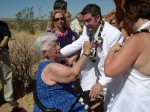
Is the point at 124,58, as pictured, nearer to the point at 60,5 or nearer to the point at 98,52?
the point at 98,52

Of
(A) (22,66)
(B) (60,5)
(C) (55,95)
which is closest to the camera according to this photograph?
(C) (55,95)

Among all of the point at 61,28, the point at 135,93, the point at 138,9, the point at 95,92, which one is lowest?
the point at 95,92

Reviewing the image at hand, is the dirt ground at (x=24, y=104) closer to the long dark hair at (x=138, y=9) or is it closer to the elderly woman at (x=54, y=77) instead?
the elderly woman at (x=54, y=77)

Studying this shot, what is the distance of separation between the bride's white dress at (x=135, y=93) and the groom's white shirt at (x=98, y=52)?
970 millimetres

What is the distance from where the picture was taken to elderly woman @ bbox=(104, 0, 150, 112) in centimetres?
258

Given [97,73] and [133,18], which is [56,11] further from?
[133,18]

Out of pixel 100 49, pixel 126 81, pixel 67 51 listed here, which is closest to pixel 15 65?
pixel 67 51

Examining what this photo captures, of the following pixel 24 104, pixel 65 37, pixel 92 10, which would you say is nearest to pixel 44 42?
pixel 92 10

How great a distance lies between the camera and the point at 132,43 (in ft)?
8.37

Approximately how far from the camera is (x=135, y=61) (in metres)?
2.66

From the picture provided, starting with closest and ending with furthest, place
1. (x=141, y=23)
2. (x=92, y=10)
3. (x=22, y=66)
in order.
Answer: (x=141, y=23)
(x=92, y=10)
(x=22, y=66)

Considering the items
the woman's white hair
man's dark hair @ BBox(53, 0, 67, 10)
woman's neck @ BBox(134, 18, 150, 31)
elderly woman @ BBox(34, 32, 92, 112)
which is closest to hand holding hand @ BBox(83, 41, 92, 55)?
elderly woman @ BBox(34, 32, 92, 112)

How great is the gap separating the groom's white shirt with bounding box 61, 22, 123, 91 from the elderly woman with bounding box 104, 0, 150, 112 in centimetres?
107

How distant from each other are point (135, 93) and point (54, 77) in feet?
2.92
